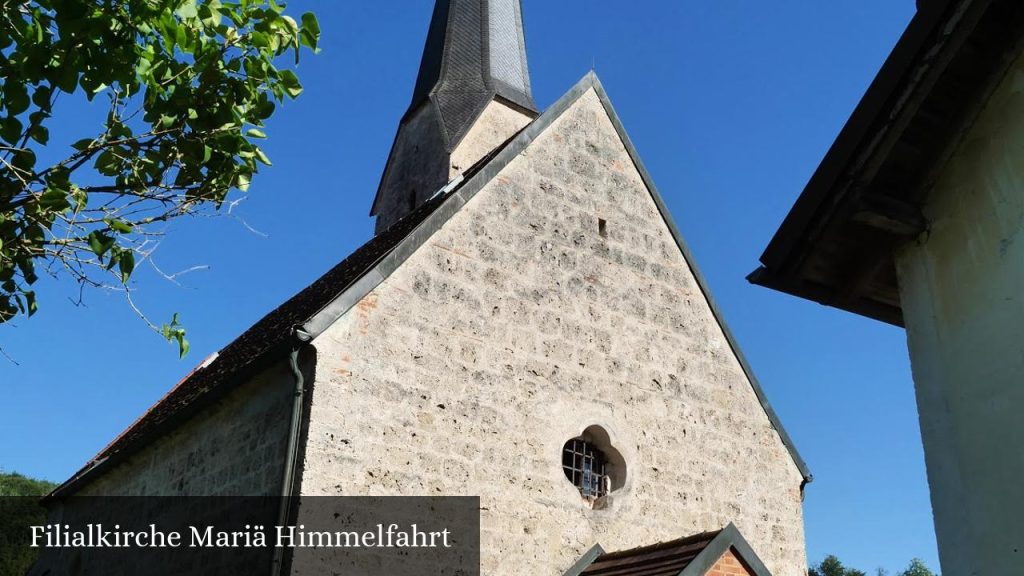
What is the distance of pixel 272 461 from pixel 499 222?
3068mm

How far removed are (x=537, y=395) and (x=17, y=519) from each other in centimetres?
2580

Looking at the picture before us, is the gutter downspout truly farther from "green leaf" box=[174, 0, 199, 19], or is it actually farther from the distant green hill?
the distant green hill

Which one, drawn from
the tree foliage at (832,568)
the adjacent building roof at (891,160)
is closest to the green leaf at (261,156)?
the adjacent building roof at (891,160)

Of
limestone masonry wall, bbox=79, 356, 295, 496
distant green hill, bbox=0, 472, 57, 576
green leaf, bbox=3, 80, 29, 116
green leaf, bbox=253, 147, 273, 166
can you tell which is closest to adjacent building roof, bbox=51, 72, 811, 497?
limestone masonry wall, bbox=79, 356, 295, 496

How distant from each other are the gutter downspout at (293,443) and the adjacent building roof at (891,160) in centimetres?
358

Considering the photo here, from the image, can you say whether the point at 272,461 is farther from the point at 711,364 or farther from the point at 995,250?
the point at 995,250

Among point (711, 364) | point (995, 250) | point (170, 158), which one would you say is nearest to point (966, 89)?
point (995, 250)

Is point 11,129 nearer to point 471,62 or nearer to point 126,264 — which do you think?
point 126,264

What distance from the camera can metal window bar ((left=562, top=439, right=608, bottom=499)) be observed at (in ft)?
27.2

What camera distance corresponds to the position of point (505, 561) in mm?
7363

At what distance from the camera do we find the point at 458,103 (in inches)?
716

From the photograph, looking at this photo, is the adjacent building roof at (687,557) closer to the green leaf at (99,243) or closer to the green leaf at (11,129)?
the green leaf at (99,243)

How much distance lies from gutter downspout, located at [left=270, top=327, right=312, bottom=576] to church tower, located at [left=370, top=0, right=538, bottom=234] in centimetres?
989

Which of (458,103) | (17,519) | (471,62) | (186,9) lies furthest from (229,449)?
(17,519)
